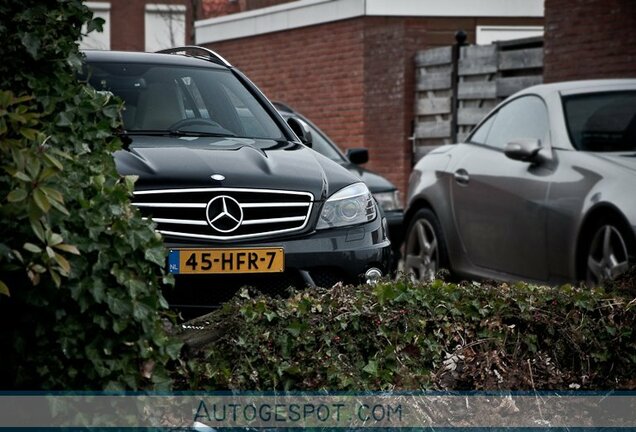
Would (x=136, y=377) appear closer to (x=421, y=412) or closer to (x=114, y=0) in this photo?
(x=421, y=412)

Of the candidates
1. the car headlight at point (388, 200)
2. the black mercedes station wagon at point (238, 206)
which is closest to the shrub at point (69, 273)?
the black mercedes station wagon at point (238, 206)

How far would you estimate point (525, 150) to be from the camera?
867cm

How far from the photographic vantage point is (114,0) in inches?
1689

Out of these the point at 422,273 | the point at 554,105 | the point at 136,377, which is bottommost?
the point at 422,273

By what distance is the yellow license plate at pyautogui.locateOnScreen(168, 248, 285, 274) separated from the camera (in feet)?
19.6

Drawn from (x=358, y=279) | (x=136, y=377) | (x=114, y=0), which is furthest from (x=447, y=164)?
(x=114, y=0)

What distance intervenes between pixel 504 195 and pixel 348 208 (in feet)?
8.62

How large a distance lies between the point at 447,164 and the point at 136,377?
266 inches

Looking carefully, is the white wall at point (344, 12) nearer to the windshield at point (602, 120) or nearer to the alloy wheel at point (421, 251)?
the alloy wheel at point (421, 251)

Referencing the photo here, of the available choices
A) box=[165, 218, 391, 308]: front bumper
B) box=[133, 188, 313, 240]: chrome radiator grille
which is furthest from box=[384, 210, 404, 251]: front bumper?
box=[133, 188, 313, 240]: chrome radiator grille

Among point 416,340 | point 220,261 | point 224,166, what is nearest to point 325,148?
point 224,166

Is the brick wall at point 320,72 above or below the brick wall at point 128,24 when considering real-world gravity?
below

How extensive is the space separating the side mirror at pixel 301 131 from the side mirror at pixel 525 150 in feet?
4.45

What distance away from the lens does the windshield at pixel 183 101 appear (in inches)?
290
